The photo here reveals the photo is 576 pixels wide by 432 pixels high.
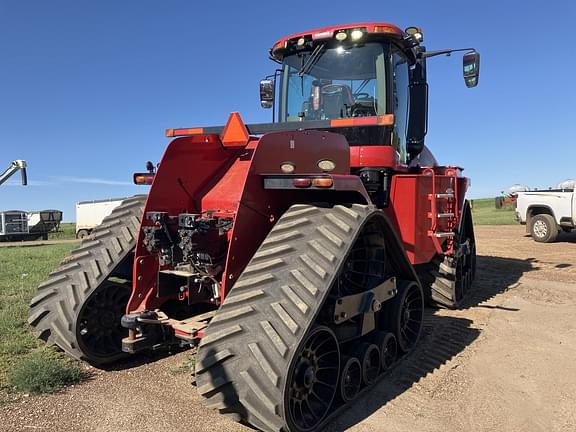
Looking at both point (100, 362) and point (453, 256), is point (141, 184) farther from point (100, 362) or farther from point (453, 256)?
point (453, 256)

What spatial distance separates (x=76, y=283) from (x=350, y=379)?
2.59 metres

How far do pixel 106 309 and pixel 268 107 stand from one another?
363 cm

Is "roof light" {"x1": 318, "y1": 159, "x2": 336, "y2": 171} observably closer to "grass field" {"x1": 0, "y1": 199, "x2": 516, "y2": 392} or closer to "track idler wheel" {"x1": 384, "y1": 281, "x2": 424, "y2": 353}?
"track idler wheel" {"x1": 384, "y1": 281, "x2": 424, "y2": 353}

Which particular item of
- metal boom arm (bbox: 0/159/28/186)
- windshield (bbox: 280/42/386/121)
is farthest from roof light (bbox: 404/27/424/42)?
metal boom arm (bbox: 0/159/28/186)

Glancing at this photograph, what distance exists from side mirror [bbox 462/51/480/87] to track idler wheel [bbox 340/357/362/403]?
170 inches

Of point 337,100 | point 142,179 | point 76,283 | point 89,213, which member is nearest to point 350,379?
point 76,283

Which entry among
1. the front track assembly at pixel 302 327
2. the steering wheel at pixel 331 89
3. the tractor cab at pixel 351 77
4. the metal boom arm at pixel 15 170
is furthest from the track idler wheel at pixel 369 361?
the metal boom arm at pixel 15 170

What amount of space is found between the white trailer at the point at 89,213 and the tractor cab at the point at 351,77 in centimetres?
3007

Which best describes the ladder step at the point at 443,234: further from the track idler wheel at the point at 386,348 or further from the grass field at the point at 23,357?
the grass field at the point at 23,357

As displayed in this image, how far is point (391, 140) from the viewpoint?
223 inches

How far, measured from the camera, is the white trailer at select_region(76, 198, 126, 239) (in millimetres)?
34312

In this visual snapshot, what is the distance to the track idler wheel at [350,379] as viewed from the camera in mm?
3775

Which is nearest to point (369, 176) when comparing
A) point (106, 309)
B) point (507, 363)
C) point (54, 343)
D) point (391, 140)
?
point (391, 140)

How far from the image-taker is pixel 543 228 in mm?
16391
